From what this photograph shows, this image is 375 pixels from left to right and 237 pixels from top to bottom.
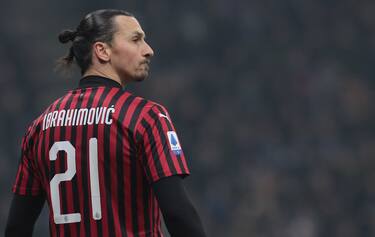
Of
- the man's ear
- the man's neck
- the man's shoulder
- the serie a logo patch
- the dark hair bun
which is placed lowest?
the serie a logo patch

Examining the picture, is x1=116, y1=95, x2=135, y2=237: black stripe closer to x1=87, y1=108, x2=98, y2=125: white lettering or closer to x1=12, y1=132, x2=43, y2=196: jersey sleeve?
x1=87, y1=108, x2=98, y2=125: white lettering

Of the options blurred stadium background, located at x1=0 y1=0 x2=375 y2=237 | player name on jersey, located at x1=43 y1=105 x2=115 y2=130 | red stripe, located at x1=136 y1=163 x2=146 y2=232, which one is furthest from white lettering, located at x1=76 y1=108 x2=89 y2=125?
blurred stadium background, located at x1=0 y1=0 x2=375 y2=237

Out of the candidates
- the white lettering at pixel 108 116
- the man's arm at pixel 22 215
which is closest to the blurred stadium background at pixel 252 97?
the man's arm at pixel 22 215

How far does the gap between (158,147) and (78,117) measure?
11.4 inches

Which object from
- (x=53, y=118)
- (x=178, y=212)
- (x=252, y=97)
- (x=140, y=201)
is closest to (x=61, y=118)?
(x=53, y=118)

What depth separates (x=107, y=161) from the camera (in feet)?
9.76

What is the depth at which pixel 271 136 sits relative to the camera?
9.66 metres

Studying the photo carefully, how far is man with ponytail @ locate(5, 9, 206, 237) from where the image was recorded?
2.93 metres

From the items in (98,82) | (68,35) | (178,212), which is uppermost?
(68,35)

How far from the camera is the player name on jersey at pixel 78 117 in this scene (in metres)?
3.01

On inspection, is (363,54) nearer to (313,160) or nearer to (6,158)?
(313,160)

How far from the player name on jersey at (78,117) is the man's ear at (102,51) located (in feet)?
0.57

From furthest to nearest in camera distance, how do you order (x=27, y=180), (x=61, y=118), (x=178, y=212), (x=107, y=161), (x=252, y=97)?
(x=252, y=97), (x=27, y=180), (x=61, y=118), (x=107, y=161), (x=178, y=212)

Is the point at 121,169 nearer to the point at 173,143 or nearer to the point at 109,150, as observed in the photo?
the point at 109,150
